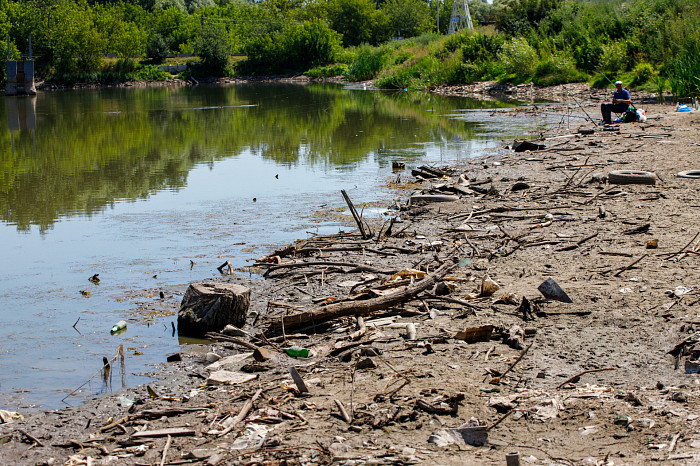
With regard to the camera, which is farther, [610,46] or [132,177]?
[610,46]

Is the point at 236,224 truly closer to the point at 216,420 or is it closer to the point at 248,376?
the point at 248,376

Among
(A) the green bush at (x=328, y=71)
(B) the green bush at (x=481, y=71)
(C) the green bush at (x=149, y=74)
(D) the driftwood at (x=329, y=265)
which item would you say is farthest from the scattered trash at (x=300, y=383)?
(C) the green bush at (x=149, y=74)

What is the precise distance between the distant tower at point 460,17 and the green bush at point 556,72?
26.4 meters

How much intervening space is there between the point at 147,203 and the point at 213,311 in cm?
712

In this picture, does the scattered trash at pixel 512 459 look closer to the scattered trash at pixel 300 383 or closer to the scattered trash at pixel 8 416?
the scattered trash at pixel 300 383

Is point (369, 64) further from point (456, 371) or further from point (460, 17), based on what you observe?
point (456, 371)

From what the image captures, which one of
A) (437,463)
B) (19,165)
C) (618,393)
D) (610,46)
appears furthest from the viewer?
(610,46)

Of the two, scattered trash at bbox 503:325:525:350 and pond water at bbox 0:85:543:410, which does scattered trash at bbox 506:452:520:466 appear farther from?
pond water at bbox 0:85:543:410

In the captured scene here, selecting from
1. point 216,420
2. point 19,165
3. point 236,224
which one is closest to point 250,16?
point 19,165

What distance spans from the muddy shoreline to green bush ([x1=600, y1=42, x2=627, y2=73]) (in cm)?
2449

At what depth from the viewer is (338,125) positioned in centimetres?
2516

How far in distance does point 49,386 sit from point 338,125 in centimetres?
2046

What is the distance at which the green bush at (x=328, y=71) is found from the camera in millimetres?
72500

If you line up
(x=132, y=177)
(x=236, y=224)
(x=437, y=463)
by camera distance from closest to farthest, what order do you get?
(x=437, y=463), (x=236, y=224), (x=132, y=177)
